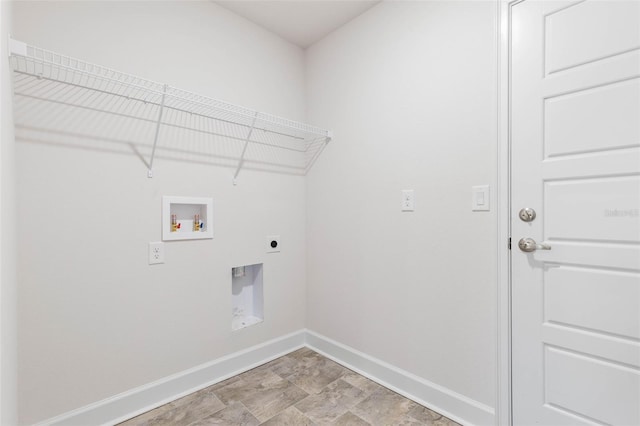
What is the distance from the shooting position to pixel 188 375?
1874mm

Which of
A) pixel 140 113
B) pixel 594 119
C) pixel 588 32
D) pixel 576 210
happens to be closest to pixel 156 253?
pixel 140 113

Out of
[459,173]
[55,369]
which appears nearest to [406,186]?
[459,173]

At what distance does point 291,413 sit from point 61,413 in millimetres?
1130

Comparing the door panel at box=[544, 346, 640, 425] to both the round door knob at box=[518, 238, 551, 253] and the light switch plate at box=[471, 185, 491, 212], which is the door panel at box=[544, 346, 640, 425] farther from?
the light switch plate at box=[471, 185, 491, 212]

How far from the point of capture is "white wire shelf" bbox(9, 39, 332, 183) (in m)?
1.41

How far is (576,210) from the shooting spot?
4.24 feet

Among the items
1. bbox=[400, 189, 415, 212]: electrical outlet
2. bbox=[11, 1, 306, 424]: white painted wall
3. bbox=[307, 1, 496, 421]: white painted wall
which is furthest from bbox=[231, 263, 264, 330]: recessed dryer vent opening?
bbox=[400, 189, 415, 212]: electrical outlet

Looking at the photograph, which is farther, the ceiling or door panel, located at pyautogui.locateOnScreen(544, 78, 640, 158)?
the ceiling

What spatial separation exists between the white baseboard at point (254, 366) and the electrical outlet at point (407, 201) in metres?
1.02

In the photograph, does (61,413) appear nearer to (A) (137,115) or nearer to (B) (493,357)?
(A) (137,115)

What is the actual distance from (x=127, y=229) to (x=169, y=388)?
0.97 m

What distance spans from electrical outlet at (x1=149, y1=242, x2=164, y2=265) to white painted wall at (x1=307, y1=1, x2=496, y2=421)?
1.15 m

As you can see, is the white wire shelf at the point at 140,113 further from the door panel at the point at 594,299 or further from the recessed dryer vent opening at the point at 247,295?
the door panel at the point at 594,299

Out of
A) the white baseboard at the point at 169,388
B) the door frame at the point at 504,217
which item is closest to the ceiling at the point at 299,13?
the door frame at the point at 504,217
